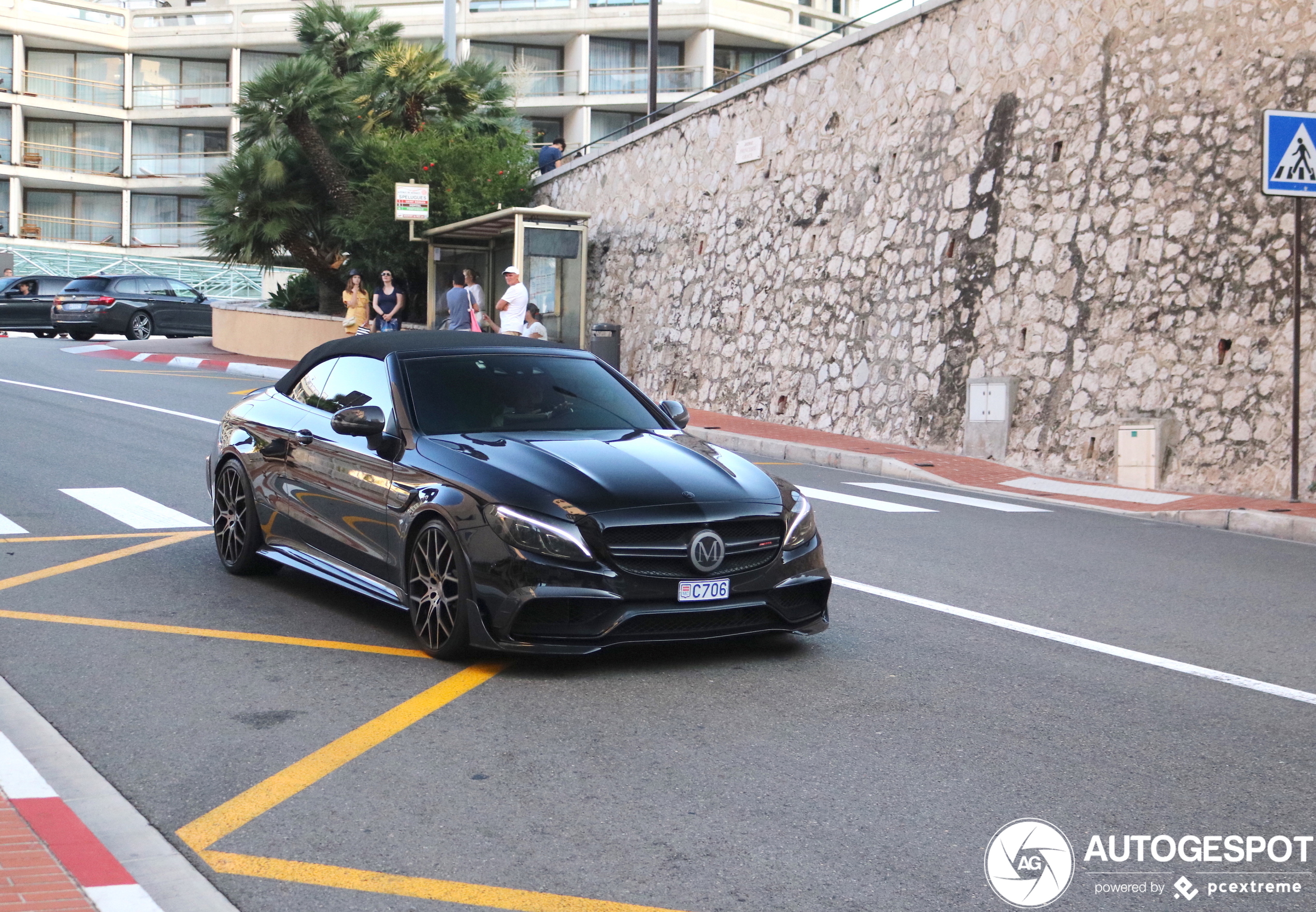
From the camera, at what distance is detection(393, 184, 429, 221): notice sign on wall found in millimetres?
25516

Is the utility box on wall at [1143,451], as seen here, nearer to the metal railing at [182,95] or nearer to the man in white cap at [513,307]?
the man in white cap at [513,307]

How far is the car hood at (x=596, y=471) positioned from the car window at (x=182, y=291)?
3174cm

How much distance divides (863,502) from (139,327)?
26.9 metres

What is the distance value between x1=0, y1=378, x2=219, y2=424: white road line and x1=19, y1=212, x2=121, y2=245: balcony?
4192 centimetres

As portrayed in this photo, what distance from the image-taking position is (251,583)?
8.40 meters

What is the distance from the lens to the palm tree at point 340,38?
34062 millimetres

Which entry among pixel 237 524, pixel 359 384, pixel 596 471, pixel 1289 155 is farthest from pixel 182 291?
pixel 596 471

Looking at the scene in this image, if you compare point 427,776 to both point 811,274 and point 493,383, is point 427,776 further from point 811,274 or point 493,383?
point 811,274

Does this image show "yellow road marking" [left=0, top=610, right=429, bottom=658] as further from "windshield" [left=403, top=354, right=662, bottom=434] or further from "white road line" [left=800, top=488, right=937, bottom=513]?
"white road line" [left=800, top=488, right=937, bottom=513]

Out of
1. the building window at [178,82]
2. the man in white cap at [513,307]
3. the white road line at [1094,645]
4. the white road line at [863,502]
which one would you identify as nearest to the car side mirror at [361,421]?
the white road line at [1094,645]

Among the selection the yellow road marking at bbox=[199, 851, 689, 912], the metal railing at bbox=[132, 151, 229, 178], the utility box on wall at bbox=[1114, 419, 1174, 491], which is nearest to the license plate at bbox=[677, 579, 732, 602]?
the yellow road marking at bbox=[199, 851, 689, 912]

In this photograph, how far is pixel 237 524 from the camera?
8570mm

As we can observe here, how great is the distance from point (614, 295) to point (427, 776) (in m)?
23.0

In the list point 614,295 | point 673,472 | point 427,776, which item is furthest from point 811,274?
point 427,776
